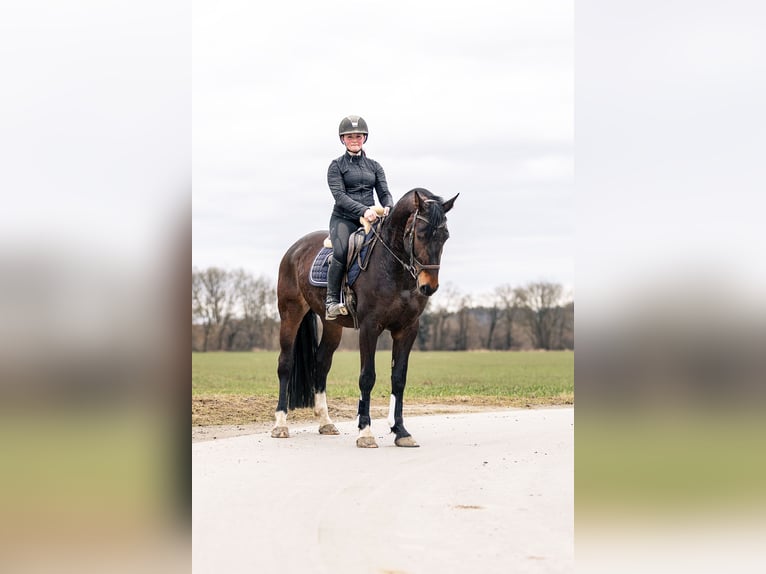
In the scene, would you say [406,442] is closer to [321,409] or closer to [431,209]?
[321,409]

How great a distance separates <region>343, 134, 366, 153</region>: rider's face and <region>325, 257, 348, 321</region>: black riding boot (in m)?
1.28

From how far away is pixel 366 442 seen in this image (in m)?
8.72

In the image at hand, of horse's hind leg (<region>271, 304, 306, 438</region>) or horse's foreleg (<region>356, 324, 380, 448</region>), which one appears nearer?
horse's foreleg (<region>356, 324, 380, 448</region>)

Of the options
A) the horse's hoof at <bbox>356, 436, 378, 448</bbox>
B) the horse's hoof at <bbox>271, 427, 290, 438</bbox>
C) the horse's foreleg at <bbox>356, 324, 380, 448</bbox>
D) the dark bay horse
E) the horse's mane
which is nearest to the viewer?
the horse's mane

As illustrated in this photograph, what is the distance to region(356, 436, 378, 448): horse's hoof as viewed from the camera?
28.6 feet

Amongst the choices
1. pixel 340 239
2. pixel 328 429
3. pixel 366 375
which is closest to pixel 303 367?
pixel 328 429

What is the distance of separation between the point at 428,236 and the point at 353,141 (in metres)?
1.74

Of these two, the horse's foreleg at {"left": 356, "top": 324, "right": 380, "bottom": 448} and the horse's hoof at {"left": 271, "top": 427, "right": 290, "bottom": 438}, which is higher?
the horse's foreleg at {"left": 356, "top": 324, "right": 380, "bottom": 448}

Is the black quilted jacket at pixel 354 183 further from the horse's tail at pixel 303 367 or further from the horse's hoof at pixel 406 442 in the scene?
the horse's hoof at pixel 406 442

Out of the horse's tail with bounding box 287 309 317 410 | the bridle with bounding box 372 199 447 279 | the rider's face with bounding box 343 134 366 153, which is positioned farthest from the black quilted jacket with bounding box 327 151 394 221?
the horse's tail with bounding box 287 309 317 410

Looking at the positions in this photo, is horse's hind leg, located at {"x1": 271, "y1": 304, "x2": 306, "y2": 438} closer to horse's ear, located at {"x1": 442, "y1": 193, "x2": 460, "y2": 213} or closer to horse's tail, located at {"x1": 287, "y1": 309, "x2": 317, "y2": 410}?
horse's tail, located at {"x1": 287, "y1": 309, "x2": 317, "y2": 410}

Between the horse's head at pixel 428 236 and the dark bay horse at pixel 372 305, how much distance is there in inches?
0.4
